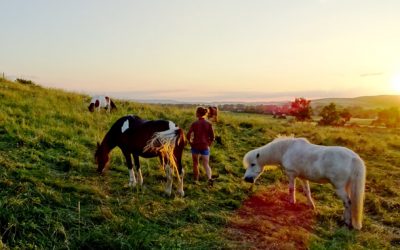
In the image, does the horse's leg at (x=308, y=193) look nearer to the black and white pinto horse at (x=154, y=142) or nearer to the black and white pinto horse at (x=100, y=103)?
the black and white pinto horse at (x=154, y=142)

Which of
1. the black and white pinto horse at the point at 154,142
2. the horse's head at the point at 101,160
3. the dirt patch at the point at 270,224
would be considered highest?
the black and white pinto horse at the point at 154,142

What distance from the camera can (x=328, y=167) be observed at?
7.09 meters

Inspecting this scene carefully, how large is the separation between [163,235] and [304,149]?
3.56m

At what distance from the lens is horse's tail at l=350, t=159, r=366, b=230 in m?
6.79

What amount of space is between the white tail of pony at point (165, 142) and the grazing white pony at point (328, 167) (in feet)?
7.15

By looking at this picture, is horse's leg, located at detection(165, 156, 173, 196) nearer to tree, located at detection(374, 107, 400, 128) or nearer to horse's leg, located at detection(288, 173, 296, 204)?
horse's leg, located at detection(288, 173, 296, 204)

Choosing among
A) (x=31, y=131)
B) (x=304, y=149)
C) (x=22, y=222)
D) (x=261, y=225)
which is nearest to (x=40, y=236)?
(x=22, y=222)

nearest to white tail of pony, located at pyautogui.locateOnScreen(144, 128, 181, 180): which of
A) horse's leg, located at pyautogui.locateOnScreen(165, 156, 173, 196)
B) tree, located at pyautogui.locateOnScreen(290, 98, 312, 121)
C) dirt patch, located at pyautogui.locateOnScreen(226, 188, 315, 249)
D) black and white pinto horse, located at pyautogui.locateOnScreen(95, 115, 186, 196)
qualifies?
black and white pinto horse, located at pyautogui.locateOnScreen(95, 115, 186, 196)

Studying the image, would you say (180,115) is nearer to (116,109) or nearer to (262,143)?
(116,109)

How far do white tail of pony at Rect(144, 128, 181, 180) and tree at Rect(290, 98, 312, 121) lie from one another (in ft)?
116

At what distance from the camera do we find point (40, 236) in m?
4.95

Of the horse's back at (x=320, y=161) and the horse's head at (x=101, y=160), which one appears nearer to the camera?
the horse's back at (x=320, y=161)

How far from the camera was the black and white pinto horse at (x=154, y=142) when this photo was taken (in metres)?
7.51

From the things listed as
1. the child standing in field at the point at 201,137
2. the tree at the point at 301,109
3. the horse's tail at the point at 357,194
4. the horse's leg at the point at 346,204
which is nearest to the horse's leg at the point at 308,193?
the horse's leg at the point at 346,204
